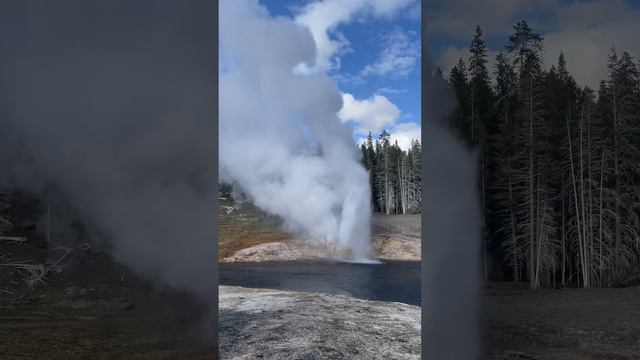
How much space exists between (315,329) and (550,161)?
5.90 meters

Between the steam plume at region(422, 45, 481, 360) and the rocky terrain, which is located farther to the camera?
the rocky terrain

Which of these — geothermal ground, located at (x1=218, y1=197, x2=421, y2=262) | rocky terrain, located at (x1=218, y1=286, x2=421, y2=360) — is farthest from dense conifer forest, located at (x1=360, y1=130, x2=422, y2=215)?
rocky terrain, located at (x1=218, y1=286, x2=421, y2=360)

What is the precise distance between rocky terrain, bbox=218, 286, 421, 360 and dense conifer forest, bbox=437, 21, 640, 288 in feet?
13.4

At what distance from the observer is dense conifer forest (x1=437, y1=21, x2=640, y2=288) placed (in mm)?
3299

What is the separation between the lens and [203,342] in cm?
471

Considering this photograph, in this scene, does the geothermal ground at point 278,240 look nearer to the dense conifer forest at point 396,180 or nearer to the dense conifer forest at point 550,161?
the dense conifer forest at point 396,180

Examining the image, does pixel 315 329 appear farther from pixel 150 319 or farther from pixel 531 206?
pixel 531 206

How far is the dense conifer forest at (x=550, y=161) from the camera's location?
3299mm

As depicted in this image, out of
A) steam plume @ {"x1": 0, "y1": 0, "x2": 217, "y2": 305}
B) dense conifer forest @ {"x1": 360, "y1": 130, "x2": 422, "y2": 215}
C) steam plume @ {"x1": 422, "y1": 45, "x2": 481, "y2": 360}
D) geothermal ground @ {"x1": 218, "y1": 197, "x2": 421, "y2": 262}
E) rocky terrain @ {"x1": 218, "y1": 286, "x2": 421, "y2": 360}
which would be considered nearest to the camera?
steam plume @ {"x1": 422, "y1": 45, "x2": 481, "y2": 360}

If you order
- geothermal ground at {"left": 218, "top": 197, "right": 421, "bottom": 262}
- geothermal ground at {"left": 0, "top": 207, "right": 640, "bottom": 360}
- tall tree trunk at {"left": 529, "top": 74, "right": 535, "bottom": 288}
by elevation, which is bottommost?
geothermal ground at {"left": 218, "top": 197, "right": 421, "bottom": 262}

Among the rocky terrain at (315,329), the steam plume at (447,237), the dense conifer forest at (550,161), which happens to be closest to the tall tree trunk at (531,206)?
the dense conifer forest at (550,161)

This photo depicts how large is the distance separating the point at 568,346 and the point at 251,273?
57.6 feet

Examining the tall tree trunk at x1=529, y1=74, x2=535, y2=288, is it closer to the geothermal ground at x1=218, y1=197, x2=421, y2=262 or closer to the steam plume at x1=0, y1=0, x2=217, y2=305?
the steam plume at x1=0, y1=0, x2=217, y2=305

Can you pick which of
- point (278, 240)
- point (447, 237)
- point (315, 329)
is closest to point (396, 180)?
point (278, 240)
